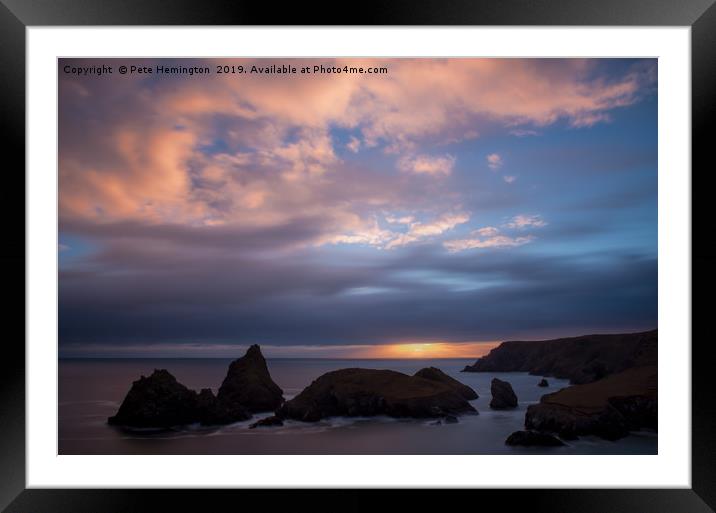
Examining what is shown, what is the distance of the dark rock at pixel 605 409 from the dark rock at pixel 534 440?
5cm

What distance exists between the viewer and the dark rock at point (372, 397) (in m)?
2.77

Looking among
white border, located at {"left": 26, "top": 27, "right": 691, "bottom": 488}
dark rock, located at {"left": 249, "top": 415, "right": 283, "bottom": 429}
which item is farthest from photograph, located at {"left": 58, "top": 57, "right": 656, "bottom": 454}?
white border, located at {"left": 26, "top": 27, "right": 691, "bottom": 488}

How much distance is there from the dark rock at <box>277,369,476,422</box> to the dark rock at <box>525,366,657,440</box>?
0.47 metres

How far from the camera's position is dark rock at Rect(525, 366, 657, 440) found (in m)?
2.58

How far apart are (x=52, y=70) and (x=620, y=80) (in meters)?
3.31

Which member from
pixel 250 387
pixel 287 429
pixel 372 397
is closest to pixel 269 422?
pixel 287 429

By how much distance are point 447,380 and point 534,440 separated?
0.60 m

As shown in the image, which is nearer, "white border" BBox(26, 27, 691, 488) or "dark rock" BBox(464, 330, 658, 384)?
"white border" BBox(26, 27, 691, 488)

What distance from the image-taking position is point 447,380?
9.18 ft

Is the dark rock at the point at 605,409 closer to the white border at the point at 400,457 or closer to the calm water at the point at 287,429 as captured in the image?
the calm water at the point at 287,429

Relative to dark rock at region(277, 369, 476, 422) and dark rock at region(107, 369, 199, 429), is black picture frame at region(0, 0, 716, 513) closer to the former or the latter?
dark rock at region(107, 369, 199, 429)

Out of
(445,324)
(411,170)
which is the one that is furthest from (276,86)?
(445,324)

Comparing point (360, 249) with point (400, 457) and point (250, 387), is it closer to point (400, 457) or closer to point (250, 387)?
point (250, 387)

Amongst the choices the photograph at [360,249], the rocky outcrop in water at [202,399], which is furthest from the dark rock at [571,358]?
the rocky outcrop in water at [202,399]
